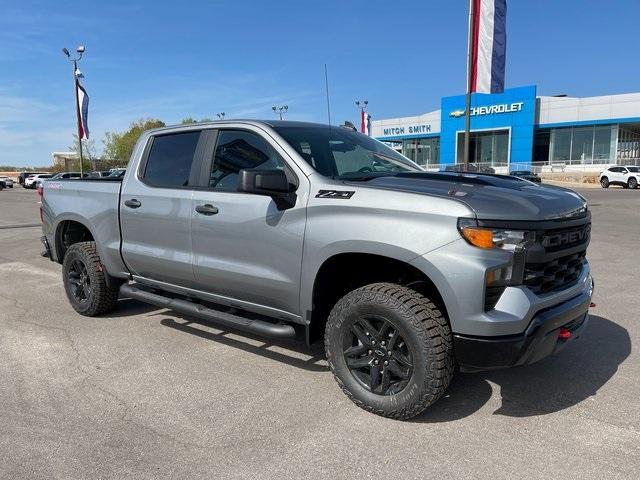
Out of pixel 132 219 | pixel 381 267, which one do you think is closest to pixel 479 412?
pixel 381 267

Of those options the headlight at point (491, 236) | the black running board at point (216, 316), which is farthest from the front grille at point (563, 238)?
the black running board at point (216, 316)

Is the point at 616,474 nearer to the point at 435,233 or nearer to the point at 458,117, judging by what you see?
the point at 435,233

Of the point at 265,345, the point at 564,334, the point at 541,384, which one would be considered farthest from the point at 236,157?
the point at 541,384

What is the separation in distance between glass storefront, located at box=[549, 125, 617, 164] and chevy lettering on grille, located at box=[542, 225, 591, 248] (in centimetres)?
4919

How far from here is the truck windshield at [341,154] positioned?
3971 mm

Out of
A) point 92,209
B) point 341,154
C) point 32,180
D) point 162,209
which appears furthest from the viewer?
point 32,180

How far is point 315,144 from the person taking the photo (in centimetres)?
418

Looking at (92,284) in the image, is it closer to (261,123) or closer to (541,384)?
(261,123)

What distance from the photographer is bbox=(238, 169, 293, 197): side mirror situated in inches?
138

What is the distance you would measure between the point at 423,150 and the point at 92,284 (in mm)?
58319

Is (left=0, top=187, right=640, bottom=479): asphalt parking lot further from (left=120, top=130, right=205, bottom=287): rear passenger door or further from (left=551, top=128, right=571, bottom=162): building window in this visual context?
(left=551, top=128, right=571, bottom=162): building window

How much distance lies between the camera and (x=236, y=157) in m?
4.32

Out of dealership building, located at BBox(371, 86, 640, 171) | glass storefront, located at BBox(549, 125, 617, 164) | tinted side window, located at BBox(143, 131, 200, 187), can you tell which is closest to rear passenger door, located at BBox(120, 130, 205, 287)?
tinted side window, located at BBox(143, 131, 200, 187)

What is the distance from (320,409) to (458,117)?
55.3 metres
